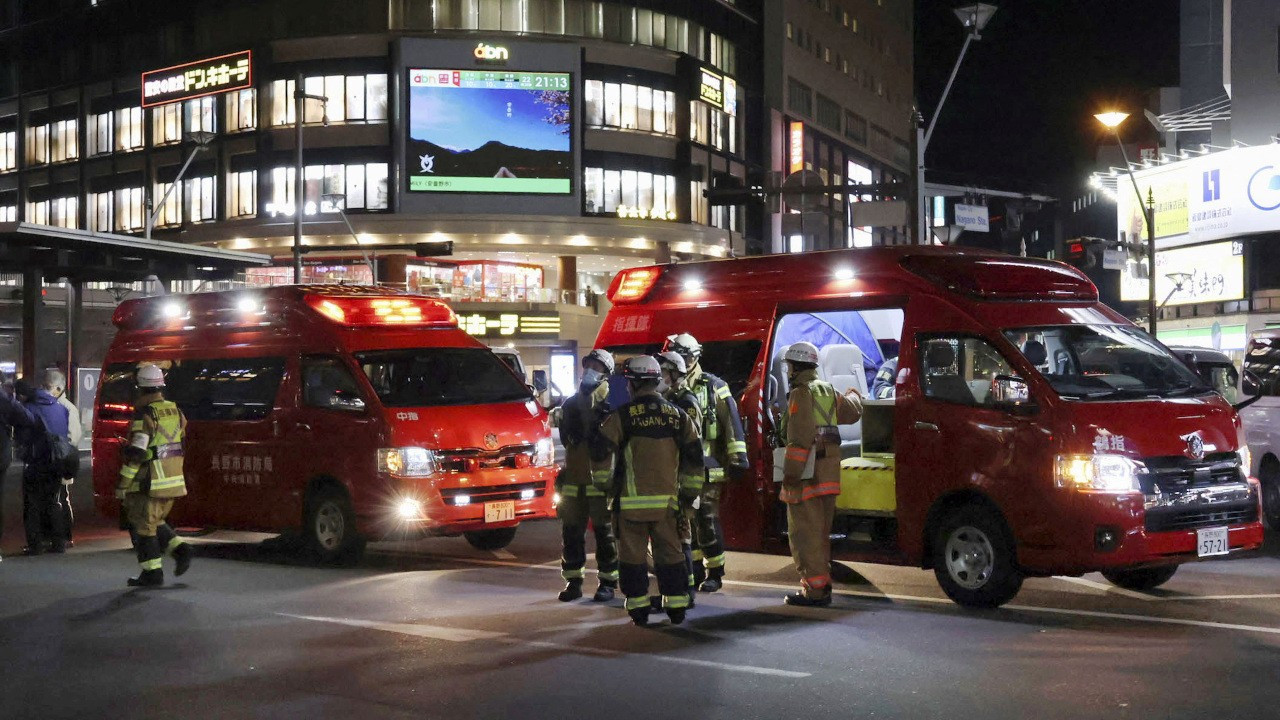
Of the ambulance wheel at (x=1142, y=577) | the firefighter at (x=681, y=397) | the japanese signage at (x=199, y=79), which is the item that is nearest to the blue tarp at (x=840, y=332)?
the firefighter at (x=681, y=397)

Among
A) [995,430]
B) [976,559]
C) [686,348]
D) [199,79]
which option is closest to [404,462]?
[686,348]

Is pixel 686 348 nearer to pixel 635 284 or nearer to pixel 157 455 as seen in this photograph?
pixel 635 284

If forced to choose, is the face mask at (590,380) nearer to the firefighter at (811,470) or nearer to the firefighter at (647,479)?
the firefighter at (647,479)

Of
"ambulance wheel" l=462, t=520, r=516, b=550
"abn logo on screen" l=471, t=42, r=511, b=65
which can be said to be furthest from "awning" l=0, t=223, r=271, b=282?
"abn logo on screen" l=471, t=42, r=511, b=65

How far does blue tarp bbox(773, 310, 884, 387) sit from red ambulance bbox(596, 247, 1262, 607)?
1840 mm

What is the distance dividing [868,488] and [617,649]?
3.69 meters

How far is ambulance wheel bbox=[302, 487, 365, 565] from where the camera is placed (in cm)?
1310

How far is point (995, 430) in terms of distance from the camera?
32.7ft

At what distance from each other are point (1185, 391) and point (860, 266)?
2668 mm

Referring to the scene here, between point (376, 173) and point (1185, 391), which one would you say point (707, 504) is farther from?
point (376, 173)

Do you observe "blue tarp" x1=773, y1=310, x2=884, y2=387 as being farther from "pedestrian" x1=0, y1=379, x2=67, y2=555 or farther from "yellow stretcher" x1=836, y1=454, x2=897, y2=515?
"pedestrian" x1=0, y1=379, x2=67, y2=555

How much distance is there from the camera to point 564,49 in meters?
60.4

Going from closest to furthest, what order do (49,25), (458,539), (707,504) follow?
(707,504)
(458,539)
(49,25)

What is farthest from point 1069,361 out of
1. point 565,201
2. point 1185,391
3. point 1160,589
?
point 565,201
